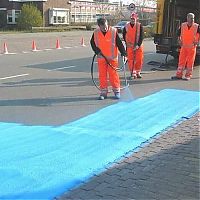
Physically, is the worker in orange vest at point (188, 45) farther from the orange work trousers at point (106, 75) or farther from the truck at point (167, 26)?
the orange work trousers at point (106, 75)

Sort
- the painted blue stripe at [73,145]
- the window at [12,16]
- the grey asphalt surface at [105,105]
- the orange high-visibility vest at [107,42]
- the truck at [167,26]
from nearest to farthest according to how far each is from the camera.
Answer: the grey asphalt surface at [105,105]
the painted blue stripe at [73,145]
the orange high-visibility vest at [107,42]
the truck at [167,26]
the window at [12,16]

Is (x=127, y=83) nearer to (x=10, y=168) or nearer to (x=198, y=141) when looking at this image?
(x=198, y=141)

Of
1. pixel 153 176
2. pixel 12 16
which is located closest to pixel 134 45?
pixel 153 176

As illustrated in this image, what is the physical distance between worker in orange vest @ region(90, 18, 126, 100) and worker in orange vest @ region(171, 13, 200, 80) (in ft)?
10.9

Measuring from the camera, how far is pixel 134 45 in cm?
1203

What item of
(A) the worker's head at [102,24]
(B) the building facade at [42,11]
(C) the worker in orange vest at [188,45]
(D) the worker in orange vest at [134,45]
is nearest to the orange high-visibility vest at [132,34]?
(D) the worker in orange vest at [134,45]

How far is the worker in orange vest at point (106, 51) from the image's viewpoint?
909cm

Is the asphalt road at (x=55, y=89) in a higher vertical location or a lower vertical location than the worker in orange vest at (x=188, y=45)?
lower

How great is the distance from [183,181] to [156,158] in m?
0.82

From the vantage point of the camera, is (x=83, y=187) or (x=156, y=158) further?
(x=156, y=158)

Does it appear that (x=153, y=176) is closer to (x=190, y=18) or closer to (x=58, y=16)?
(x=190, y=18)

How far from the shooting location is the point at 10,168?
5066mm

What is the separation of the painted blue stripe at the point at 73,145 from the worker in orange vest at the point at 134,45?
352 centimetres

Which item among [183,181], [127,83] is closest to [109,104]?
[127,83]
